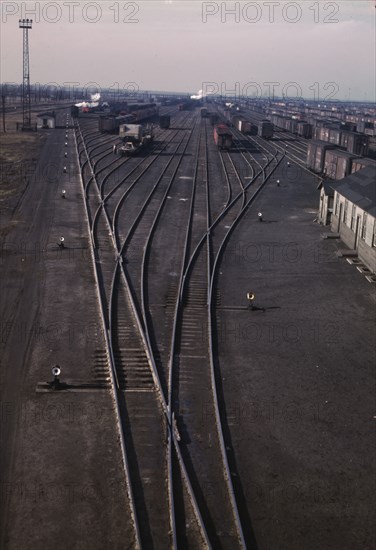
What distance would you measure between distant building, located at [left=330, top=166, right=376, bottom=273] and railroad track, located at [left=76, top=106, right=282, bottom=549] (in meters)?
5.87

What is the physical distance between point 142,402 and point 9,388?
11.3 feet

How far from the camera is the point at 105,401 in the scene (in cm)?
1356

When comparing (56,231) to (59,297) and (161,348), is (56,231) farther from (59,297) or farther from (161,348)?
(161,348)

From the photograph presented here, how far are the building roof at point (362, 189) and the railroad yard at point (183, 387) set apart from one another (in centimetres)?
259

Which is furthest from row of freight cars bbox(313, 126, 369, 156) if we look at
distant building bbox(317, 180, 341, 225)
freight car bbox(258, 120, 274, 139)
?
distant building bbox(317, 180, 341, 225)

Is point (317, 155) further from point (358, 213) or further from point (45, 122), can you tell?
point (45, 122)

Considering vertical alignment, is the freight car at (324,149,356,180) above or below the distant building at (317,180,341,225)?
above

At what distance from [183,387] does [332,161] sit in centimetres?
3591

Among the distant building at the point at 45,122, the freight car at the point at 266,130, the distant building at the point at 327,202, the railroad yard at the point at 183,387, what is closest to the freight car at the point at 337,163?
the distant building at the point at 327,202

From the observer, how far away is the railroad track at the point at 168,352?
10.1 m

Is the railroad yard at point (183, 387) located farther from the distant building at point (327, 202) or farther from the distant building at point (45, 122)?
the distant building at point (45, 122)

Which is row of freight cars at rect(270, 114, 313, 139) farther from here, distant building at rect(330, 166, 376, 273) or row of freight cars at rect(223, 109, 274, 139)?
distant building at rect(330, 166, 376, 273)

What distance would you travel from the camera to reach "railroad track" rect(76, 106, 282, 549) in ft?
33.3

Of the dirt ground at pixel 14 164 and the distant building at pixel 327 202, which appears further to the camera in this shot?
the dirt ground at pixel 14 164
